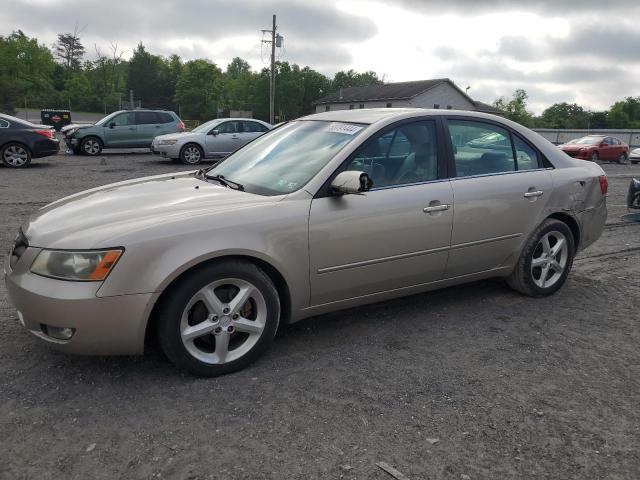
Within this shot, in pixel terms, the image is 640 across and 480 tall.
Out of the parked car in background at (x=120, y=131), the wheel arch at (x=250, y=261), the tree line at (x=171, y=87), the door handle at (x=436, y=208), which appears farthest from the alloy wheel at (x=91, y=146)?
the tree line at (x=171, y=87)

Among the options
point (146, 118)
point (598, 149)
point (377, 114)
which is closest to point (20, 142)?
point (146, 118)

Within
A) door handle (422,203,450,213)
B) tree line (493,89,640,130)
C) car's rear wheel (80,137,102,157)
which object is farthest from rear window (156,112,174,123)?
tree line (493,89,640,130)

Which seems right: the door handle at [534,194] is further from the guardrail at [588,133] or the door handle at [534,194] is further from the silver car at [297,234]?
the guardrail at [588,133]

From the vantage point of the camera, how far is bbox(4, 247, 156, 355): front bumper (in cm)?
285

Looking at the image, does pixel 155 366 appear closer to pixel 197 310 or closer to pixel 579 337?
pixel 197 310

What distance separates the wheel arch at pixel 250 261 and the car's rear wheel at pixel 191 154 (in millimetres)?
13177

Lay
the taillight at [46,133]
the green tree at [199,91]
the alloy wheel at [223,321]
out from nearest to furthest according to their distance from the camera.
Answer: the alloy wheel at [223,321] → the taillight at [46,133] → the green tree at [199,91]

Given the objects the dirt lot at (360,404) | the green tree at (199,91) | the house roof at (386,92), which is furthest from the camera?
the green tree at (199,91)

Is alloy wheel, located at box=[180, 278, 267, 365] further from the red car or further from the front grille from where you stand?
the red car

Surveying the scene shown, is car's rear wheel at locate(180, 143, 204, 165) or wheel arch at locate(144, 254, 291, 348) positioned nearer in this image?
wheel arch at locate(144, 254, 291, 348)

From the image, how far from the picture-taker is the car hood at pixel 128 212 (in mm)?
2984

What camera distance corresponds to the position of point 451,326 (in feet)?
13.5

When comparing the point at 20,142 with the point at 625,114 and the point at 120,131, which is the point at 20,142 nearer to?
the point at 120,131

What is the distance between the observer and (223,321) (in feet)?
10.5
